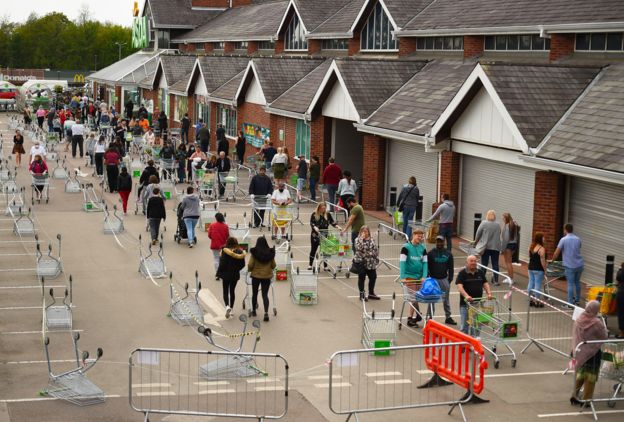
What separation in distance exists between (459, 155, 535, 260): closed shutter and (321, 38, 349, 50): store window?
19003 mm

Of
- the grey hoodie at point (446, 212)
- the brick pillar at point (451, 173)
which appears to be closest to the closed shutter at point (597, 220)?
the grey hoodie at point (446, 212)

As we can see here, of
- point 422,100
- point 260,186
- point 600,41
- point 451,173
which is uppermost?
point 600,41

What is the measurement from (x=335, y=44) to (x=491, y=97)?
23083 mm

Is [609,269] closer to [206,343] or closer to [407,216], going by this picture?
[407,216]

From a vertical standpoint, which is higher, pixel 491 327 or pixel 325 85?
pixel 325 85

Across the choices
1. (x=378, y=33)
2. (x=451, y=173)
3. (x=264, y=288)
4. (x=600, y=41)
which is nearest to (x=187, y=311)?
(x=264, y=288)

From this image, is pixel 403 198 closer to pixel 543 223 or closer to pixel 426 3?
pixel 543 223

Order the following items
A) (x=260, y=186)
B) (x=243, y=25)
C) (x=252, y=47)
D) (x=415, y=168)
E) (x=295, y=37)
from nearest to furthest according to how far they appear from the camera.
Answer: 1. (x=260, y=186)
2. (x=415, y=168)
3. (x=295, y=37)
4. (x=252, y=47)
5. (x=243, y=25)

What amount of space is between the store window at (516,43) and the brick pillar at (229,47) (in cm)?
3429

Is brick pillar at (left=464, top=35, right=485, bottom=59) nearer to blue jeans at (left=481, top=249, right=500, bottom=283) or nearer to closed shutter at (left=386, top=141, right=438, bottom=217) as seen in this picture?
closed shutter at (left=386, top=141, right=438, bottom=217)

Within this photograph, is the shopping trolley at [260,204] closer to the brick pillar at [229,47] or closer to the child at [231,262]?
the child at [231,262]

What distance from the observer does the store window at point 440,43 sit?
36.7m

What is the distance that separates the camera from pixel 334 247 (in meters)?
24.8

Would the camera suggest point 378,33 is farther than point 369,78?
Yes
